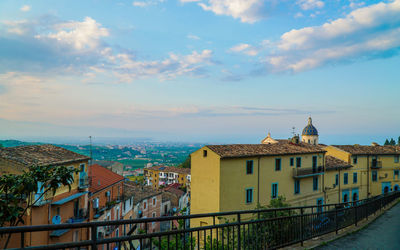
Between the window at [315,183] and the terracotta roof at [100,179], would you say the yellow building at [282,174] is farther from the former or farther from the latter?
the terracotta roof at [100,179]

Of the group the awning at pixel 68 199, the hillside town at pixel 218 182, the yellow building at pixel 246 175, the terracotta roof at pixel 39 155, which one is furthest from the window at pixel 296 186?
the terracotta roof at pixel 39 155

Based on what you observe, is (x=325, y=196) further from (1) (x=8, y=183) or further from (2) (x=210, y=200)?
(1) (x=8, y=183)

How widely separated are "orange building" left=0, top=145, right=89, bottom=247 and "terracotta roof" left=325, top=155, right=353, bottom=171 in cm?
2809

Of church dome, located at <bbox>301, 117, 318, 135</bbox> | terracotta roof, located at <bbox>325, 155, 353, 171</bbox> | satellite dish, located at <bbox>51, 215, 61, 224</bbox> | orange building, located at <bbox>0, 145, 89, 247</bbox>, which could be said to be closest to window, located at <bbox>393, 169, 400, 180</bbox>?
terracotta roof, located at <bbox>325, 155, 353, 171</bbox>

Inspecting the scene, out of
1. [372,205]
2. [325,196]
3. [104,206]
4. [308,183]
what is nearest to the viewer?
[372,205]

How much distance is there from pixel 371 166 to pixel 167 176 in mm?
60552

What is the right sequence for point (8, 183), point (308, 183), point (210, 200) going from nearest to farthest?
point (8, 183) < point (210, 200) < point (308, 183)

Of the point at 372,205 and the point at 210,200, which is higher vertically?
the point at 372,205

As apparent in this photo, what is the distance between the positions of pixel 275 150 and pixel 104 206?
17819mm

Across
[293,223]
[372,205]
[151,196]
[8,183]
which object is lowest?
[151,196]

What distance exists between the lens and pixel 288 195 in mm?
28062

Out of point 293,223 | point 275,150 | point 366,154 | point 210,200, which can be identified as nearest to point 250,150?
point 275,150

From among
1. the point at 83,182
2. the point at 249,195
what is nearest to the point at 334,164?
the point at 249,195

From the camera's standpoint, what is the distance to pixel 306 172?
2950 centimetres
